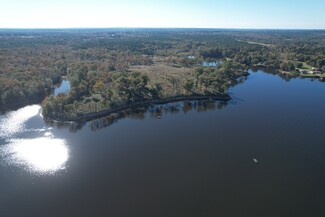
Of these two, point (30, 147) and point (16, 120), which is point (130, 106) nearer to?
point (16, 120)

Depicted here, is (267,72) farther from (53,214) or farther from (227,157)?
(53,214)

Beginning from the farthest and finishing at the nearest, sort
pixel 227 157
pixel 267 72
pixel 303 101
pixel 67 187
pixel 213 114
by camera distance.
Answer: pixel 267 72, pixel 303 101, pixel 213 114, pixel 227 157, pixel 67 187

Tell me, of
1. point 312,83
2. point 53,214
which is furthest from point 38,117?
point 312,83

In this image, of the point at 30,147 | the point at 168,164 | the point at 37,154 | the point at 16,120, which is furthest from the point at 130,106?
the point at 168,164

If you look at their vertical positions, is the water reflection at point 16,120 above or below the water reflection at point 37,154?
below

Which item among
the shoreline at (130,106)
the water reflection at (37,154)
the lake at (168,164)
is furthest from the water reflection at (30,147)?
the shoreline at (130,106)

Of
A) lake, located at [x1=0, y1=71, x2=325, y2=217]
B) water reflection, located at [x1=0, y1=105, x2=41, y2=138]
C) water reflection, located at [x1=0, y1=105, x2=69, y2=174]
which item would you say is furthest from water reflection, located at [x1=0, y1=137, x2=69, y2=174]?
water reflection, located at [x1=0, y1=105, x2=41, y2=138]

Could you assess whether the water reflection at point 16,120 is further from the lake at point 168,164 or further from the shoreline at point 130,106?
the shoreline at point 130,106
